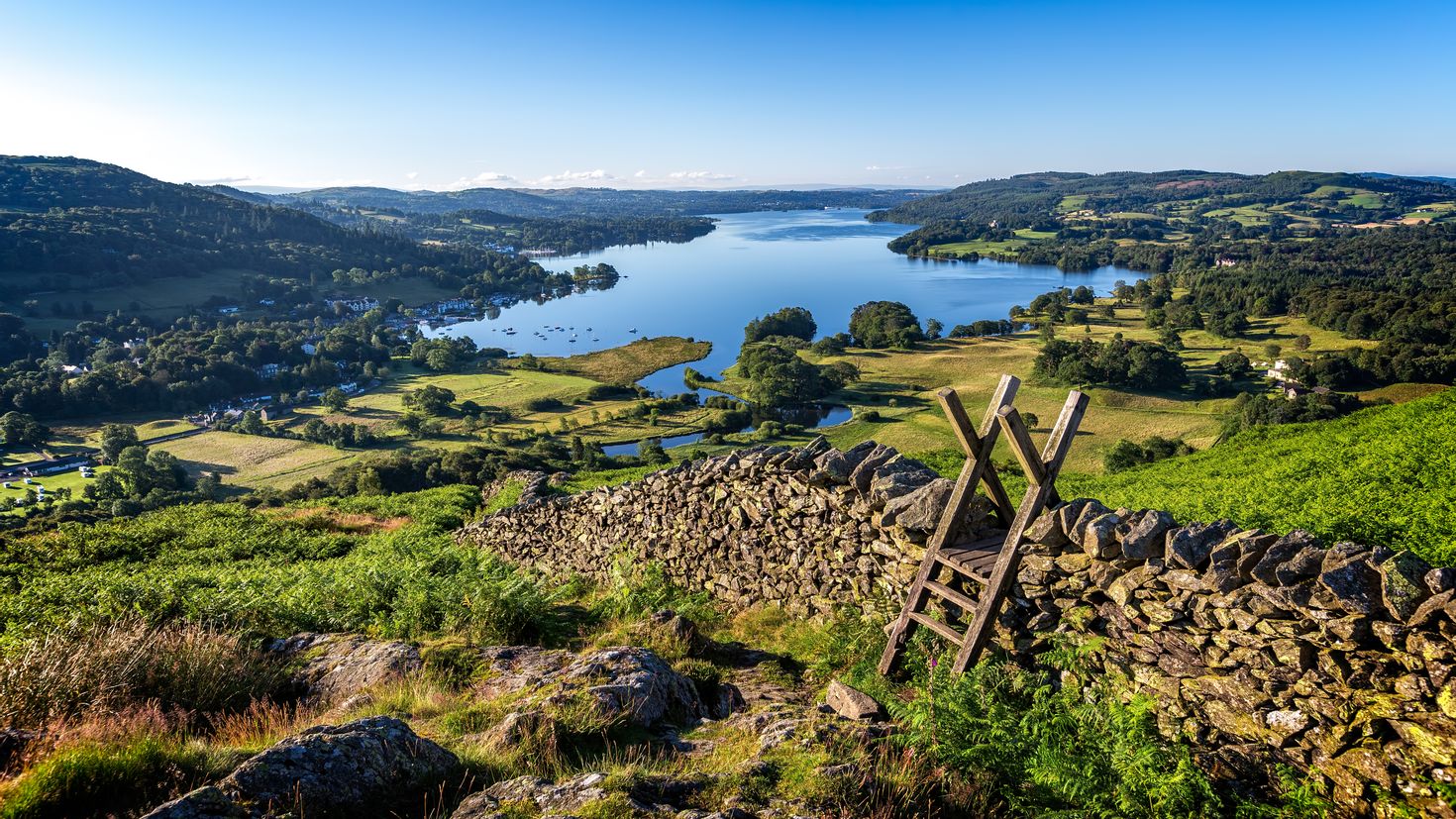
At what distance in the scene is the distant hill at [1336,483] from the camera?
6125mm

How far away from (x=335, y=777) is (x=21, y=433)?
3387 inches

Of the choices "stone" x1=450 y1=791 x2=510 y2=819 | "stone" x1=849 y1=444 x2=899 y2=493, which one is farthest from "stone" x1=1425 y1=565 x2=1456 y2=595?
"stone" x1=450 y1=791 x2=510 y2=819

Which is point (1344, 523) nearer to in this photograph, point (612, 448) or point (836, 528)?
point (836, 528)

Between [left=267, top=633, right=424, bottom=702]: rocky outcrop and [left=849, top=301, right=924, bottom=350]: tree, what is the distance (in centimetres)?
8627

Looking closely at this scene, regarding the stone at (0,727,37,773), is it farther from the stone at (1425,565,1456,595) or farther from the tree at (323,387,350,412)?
the tree at (323,387,350,412)

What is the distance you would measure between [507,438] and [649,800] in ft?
193

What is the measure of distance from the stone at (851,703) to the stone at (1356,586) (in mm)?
3224

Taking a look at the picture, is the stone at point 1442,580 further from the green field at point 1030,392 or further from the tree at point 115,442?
the tree at point 115,442

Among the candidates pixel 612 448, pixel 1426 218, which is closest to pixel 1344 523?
pixel 612 448

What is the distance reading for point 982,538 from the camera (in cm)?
696

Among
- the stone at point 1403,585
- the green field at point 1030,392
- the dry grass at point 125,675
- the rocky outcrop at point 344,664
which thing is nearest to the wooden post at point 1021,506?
the stone at point 1403,585

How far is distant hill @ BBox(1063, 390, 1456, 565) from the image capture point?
6.12m

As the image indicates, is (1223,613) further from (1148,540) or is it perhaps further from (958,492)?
(958,492)

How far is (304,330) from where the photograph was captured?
4574 inches
